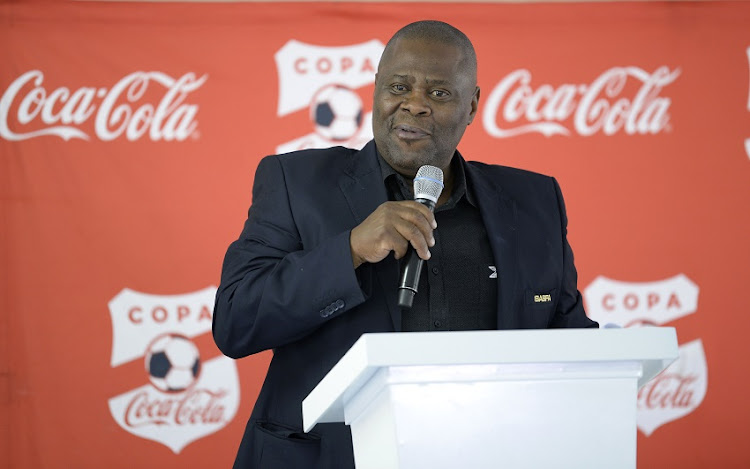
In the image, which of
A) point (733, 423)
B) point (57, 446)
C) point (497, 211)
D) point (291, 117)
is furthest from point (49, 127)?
point (733, 423)

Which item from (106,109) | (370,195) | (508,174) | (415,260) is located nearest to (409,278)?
(415,260)

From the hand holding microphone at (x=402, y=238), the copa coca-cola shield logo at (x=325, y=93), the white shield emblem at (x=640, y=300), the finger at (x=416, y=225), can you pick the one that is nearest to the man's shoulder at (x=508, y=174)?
the hand holding microphone at (x=402, y=238)

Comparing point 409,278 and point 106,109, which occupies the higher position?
point 106,109

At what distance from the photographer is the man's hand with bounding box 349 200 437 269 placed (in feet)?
5.26

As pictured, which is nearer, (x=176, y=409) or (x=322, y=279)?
(x=322, y=279)

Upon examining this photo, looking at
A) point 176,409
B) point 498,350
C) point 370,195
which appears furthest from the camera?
point 176,409

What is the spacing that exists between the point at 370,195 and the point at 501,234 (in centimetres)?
29

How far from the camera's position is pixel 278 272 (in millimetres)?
1812

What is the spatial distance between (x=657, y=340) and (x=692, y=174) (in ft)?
9.68

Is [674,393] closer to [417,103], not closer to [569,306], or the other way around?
[569,306]

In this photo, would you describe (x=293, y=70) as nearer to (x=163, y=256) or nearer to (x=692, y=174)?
(x=163, y=256)

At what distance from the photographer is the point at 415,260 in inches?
65.3

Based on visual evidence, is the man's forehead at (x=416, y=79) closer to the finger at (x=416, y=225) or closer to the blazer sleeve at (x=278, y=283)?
the blazer sleeve at (x=278, y=283)

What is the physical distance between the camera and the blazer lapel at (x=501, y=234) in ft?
6.44
